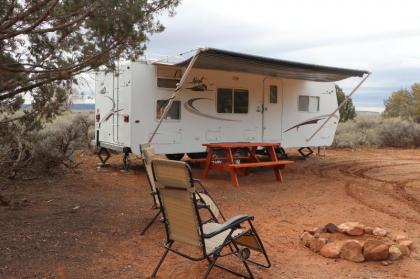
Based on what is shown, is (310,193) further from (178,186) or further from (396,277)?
(178,186)

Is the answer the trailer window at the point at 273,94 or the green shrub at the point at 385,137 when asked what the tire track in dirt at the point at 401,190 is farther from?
the green shrub at the point at 385,137

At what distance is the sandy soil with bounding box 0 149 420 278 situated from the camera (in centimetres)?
385

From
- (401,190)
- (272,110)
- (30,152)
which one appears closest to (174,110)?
(272,110)

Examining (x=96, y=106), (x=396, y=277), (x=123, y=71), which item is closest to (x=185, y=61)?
(x=123, y=71)

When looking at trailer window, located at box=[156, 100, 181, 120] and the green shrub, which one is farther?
the green shrub

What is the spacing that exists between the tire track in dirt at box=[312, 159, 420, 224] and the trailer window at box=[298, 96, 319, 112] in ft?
5.04

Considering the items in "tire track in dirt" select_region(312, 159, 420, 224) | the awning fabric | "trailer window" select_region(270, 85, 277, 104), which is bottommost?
"tire track in dirt" select_region(312, 159, 420, 224)

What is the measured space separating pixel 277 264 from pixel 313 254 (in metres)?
0.47

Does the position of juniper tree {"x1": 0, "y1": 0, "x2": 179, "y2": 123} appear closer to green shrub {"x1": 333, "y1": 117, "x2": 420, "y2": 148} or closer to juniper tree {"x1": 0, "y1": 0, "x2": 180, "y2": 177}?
juniper tree {"x1": 0, "y1": 0, "x2": 180, "y2": 177}

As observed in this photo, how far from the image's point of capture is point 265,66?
8.88 metres

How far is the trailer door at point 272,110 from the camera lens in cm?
1071

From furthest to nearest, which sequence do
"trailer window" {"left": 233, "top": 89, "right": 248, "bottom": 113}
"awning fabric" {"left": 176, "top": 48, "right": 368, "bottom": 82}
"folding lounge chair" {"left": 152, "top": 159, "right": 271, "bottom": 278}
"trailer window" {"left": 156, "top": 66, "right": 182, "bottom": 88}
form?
"trailer window" {"left": 233, "top": 89, "right": 248, "bottom": 113} → "trailer window" {"left": 156, "top": 66, "right": 182, "bottom": 88} → "awning fabric" {"left": 176, "top": 48, "right": 368, "bottom": 82} → "folding lounge chair" {"left": 152, "top": 159, "right": 271, "bottom": 278}

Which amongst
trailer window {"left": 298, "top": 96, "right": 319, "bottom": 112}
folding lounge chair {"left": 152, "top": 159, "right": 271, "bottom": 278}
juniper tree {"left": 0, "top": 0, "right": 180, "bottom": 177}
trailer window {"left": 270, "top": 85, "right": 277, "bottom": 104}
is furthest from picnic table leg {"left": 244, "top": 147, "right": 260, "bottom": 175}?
folding lounge chair {"left": 152, "top": 159, "right": 271, "bottom": 278}

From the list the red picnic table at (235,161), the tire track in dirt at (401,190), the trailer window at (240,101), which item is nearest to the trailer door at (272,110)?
the trailer window at (240,101)
